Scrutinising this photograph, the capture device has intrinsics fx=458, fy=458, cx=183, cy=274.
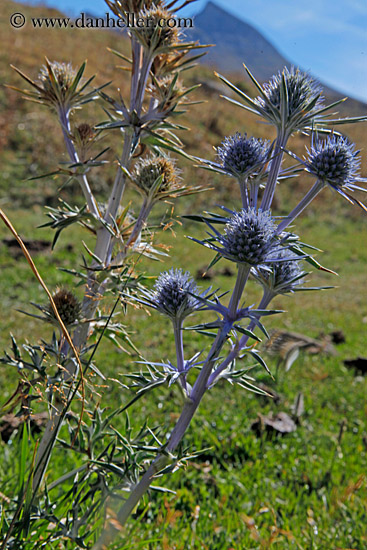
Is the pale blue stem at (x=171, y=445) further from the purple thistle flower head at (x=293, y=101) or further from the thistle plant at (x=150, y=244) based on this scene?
the purple thistle flower head at (x=293, y=101)

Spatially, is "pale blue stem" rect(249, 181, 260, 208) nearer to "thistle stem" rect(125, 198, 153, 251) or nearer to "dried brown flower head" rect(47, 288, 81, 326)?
"thistle stem" rect(125, 198, 153, 251)

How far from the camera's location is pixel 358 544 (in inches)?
88.8

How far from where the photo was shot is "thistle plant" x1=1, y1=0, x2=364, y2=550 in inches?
48.4

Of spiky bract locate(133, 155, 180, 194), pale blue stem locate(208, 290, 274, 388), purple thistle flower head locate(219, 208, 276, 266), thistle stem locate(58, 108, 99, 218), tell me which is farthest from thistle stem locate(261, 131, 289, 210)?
thistle stem locate(58, 108, 99, 218)

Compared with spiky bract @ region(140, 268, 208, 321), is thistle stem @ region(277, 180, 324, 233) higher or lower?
higher

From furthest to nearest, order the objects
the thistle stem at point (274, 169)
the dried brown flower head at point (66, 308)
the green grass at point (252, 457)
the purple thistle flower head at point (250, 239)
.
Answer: the green grass at point (252, 457), the dried brown flower head at point (66, 308), the thistle stem at point (274, 169), the purple thistle flower head at point (250, 239)

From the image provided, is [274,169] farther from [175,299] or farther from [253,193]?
[175,299]

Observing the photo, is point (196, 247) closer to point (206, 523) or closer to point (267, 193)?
point (206, 523)

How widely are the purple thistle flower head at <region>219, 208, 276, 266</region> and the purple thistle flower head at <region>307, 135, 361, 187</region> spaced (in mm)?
211

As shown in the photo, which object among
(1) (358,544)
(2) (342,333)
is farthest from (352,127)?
(1) (358,544)

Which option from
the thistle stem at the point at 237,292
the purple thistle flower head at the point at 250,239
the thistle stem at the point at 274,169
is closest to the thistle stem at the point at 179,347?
the thistle stem at the point at 237,292

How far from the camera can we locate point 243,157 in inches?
50.6

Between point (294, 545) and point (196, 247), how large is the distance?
7400 millimetres

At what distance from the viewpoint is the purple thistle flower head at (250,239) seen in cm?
115
